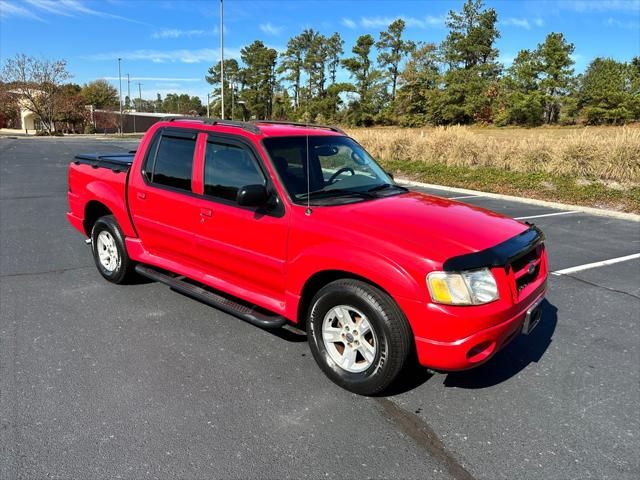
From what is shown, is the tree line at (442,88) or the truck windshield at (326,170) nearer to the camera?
the truck windshield at (326,170)

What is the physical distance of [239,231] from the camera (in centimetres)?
384

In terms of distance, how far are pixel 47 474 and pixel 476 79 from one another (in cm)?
5882

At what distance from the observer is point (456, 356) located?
2939mm

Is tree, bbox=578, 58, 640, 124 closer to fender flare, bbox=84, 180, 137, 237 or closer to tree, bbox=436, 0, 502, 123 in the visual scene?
tree, bbox=436, 0, 502, 123

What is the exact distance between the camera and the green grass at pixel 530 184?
38.4 ft

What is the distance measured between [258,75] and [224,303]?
69.6 metres

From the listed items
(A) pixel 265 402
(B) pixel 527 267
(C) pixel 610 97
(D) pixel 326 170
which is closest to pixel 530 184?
(D) pixel 326 170

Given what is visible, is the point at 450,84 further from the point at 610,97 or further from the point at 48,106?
the point at 48,106

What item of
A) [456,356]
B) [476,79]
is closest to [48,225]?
[456,356]

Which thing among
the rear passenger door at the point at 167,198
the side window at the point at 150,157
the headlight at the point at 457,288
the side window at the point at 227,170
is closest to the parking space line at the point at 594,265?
the headlight at the point at 457,288

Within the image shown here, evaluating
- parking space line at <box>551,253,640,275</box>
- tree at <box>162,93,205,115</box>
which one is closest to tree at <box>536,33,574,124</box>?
parking space line at <box>551,253,640,275</box>

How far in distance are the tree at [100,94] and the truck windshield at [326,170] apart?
273ft

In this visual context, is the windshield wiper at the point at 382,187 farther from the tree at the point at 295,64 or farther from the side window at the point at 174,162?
the tree at the point at 295,64

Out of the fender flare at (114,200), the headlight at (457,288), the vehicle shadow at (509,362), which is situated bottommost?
the vehicle shadow at (509,362)
